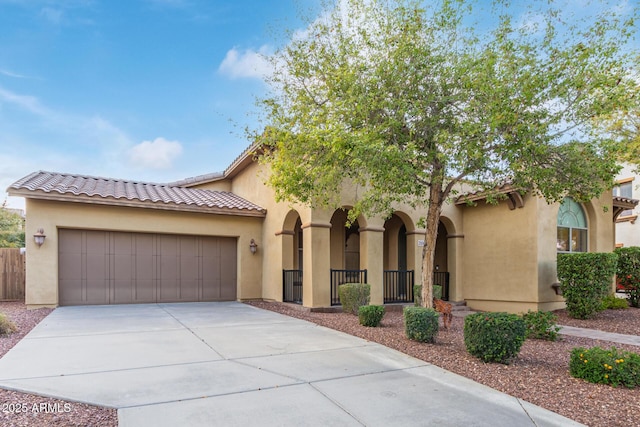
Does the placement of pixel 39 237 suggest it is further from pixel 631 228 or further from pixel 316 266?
pixel 631 228

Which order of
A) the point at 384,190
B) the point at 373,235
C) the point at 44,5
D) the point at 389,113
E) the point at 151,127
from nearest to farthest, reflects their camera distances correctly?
the point at 389,113 → the point at 384,190 → the point at 44,5 → the point at 373,235 → the point at 151,127

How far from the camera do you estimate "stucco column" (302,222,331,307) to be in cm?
1082

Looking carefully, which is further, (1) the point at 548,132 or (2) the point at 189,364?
(1) the point at 548,132

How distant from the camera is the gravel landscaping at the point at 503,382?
3.49 metres

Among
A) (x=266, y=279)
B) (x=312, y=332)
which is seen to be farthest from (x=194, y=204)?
(x=312, y=332)

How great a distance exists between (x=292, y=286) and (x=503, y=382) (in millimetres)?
8294

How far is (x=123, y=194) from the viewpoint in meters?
11.9

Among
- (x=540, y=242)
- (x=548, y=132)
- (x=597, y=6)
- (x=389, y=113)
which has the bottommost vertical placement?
(x=540, y=242)

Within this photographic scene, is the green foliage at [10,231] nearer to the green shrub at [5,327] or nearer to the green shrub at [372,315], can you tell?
the green shrub at [5,327]

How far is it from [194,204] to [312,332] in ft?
21.3

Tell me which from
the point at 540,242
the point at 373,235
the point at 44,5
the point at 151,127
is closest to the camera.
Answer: the point at 44,5

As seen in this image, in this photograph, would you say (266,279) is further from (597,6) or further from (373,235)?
(597,6)

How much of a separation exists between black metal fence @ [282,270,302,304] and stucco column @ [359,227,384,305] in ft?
7.03

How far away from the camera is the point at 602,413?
388cm
